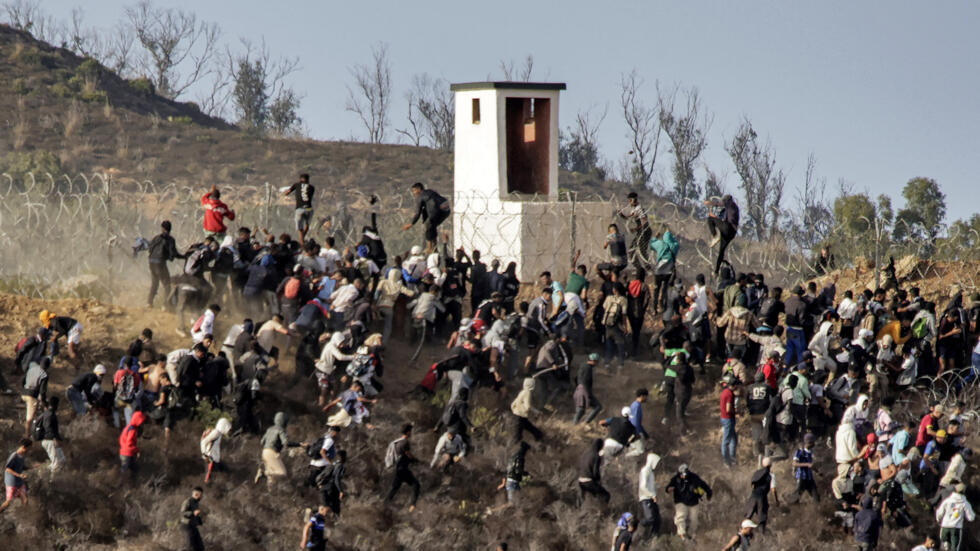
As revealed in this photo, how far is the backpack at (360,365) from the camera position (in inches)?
739

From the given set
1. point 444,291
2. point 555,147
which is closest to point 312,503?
point 444,291

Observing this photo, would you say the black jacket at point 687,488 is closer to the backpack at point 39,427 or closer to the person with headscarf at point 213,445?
the person with headscarf at point 213,445

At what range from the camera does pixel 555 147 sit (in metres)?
27.0

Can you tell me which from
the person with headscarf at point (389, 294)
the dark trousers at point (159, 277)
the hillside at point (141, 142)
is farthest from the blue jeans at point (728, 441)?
the hillside at point (141, 142)

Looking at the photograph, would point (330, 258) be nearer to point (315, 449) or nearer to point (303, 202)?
point (303, 202)

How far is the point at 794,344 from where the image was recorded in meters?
20.4

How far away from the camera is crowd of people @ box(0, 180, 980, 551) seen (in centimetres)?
1811

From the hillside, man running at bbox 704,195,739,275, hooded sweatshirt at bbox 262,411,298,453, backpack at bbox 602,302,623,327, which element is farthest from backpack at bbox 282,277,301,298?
the hillside

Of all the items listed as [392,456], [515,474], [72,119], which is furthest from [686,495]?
[72,119]

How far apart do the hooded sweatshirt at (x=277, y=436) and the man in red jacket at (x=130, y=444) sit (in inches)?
65.5

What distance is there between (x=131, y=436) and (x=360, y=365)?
10.6 feet

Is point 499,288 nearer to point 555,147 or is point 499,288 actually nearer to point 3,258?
point 555,147

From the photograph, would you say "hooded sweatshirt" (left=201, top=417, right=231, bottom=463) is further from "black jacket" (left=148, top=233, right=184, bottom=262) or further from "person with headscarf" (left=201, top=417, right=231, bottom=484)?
"black jacket" (left=148, top=233, right=184, bottom=262)

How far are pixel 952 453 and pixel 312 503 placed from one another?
9196 mm
